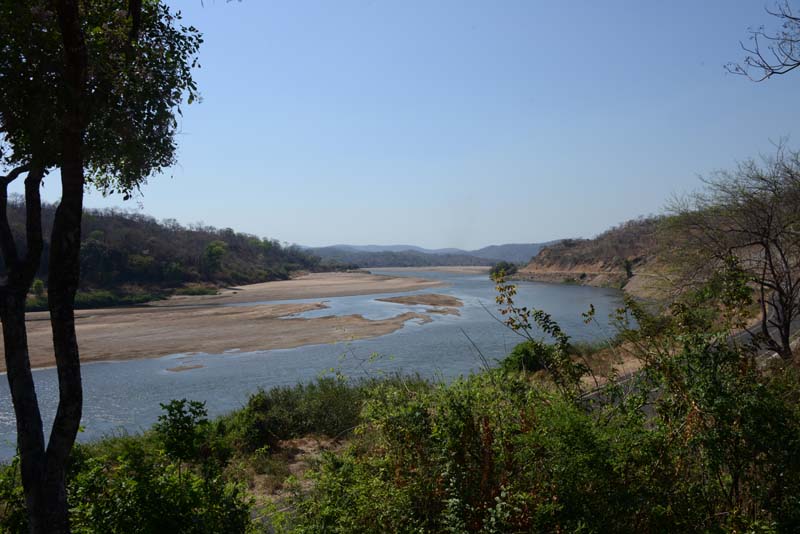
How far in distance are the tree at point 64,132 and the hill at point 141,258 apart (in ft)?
169

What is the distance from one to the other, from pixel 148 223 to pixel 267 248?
3666cm

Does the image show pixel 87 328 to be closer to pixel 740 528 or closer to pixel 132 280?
pixel 132 280

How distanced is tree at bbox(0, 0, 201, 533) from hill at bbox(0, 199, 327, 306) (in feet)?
169

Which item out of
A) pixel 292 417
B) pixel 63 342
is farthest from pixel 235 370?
pixel 63 342

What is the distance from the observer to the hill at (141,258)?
5706 cm

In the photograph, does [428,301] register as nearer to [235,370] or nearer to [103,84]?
[235,370]

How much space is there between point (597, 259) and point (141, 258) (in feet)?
227

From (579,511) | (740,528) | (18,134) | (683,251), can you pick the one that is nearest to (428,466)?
(579,511)

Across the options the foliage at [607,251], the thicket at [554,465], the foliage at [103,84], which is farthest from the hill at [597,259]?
the foliage at [103,84]

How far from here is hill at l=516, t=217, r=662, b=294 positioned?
7419 centimetres

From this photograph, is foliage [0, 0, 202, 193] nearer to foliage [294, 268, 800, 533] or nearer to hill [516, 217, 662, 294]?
foliage [294, 268, 800, 533]

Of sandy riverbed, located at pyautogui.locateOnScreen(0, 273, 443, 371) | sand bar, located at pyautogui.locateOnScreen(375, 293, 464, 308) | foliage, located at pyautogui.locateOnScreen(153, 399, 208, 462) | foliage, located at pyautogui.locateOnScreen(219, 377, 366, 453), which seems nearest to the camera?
foliage, located at pyautogui.locateOnScreen(153, 399, 208, 462)

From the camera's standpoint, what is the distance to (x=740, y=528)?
3395 millimetres

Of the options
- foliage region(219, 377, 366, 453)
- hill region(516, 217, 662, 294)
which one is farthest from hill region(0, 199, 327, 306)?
hill region(516, 217, 662, 294)
